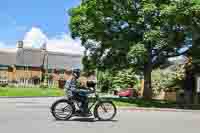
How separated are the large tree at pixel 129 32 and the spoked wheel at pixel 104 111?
41.8 feet

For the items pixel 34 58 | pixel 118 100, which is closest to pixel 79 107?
pixel 118 100

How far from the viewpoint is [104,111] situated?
17141mm

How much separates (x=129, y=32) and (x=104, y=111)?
53.5 ft

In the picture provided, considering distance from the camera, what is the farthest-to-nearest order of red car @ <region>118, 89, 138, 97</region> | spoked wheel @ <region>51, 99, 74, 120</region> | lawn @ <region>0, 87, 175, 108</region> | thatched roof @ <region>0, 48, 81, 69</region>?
thatched roof @ <region>0, 48, 81, 69</region> < red car @ <region>118, 89, 138, 97</region> < lawn @ <region>0, 87, 175, 108</region> < spoked wheel @ <region>51, 99, 74, 120</region>

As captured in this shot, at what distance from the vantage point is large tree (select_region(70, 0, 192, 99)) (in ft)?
98.7

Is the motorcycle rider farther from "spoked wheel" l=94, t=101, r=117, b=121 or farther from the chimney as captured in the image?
the chimney

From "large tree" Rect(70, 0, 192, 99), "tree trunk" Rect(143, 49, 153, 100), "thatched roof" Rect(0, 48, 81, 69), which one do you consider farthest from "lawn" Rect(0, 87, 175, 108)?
"thatched roof" Rect(0, 48, 81, 69)

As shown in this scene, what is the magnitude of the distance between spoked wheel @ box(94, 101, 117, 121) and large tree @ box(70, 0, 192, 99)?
12.7m

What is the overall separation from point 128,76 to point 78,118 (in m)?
48.1

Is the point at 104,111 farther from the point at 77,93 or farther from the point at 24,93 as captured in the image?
the point at 24,93

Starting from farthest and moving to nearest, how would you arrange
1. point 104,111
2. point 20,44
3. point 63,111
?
point 20,44, point 104,111, point 63,111

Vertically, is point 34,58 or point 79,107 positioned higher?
point 34,58

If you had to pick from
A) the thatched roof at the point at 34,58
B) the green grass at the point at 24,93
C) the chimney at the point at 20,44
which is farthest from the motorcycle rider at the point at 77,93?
the chimney at the point at 20,44

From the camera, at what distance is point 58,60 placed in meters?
99.0
